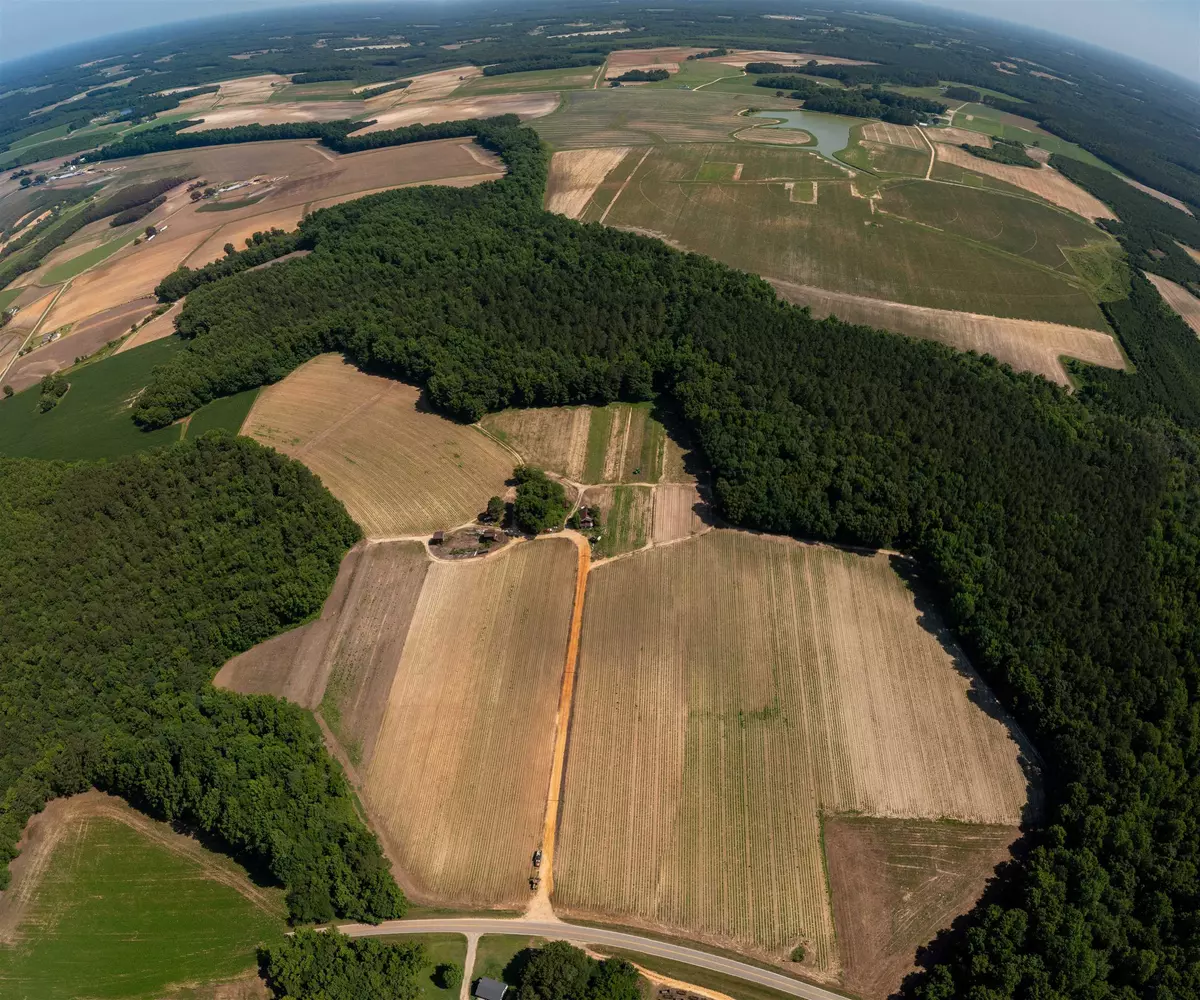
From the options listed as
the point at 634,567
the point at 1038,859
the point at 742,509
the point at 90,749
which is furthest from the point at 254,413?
the point at 1038,859

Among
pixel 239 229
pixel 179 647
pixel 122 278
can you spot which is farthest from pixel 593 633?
pixel 239 229

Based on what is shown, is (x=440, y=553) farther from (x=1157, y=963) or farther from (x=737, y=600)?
(x=1157, y=963)

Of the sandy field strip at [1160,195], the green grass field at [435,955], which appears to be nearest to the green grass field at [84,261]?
A: the green grass field at [435,955]

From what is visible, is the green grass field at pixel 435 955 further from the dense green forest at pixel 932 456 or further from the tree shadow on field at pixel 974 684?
the tree shadow on field at pixel 974 684

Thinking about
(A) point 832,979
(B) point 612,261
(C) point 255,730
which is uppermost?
(B) point 612,261

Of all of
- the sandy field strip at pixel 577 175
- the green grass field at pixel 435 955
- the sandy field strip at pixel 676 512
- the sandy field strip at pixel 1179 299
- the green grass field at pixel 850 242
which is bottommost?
the green grass field at pixel 435 955

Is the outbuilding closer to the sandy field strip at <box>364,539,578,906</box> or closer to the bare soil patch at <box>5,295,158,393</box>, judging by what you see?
the sandy field strip at <box>364,539,578,906</box>

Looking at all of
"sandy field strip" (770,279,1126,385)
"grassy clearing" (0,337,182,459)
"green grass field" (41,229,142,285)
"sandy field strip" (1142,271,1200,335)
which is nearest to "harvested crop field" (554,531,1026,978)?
"sandy field strip" (770,279,1126,385)
